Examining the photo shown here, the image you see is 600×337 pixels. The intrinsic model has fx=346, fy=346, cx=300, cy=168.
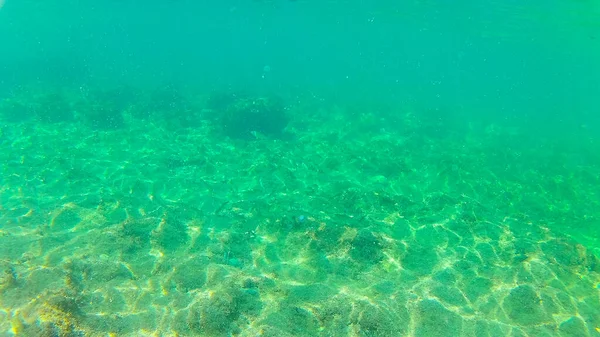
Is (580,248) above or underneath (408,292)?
underneath

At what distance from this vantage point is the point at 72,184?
43.2 ft

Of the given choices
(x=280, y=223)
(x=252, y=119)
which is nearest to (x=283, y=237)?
(x=280, y=223)

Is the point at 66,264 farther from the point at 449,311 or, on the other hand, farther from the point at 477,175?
the point at 477,175

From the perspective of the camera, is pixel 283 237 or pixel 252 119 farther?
pixel 252 119

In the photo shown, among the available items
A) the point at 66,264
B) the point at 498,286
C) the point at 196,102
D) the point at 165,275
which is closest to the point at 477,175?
the point at 498,286

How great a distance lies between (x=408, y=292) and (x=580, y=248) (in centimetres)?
560

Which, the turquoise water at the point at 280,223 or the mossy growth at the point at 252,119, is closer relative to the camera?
the turquoise water at the point at 280,223

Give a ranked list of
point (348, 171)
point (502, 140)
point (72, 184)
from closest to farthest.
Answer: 1. point (72, 184)
2. point (348, 171)
3. point (502, 140)

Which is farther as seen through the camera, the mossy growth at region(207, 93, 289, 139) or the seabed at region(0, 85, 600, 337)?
the mossy growth at region(207, 93, 289, 139)

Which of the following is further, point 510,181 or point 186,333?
point 510,181

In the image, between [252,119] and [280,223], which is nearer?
[280,223]

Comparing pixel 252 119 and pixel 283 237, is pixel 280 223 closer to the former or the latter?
pixel 283 237

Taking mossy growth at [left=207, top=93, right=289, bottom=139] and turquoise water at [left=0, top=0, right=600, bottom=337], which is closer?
turquoise water at [left=0, top=0, right=600, bottom=337]

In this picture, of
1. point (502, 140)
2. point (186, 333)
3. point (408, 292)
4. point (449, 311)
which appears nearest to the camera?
point (186, 333)
